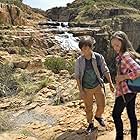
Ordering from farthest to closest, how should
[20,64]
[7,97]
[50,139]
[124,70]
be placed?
[20,64] < [7,97] < [50,139] < [124,70]

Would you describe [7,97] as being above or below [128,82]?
below

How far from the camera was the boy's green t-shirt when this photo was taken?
5391 millimetres

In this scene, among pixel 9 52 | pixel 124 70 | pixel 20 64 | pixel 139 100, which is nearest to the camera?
pixel 124 70

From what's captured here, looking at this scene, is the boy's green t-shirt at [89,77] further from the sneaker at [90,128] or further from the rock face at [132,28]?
the rock face at [132,28]

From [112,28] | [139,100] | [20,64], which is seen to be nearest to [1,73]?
[20,64]

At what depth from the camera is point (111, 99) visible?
25.2 feet

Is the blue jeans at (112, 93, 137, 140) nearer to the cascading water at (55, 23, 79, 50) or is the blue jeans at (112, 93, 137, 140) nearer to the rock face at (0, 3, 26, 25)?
the cascading water at (55, 23, 79, 50)

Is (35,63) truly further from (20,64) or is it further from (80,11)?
(80,11)

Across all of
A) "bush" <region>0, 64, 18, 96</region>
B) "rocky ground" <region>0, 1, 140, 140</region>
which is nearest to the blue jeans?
"rocky ground" <region>0, 1, 140, 140</region>

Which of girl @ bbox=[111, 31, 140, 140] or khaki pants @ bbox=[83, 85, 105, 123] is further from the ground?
girl @ bbox=[111, 31, 140, 140]

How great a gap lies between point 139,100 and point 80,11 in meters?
39.4

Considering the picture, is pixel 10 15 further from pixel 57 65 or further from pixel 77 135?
pixel 77 135

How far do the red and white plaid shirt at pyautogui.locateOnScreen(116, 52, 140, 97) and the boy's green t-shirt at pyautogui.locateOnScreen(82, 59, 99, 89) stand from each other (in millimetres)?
724

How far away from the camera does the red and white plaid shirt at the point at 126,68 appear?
4547 mm
